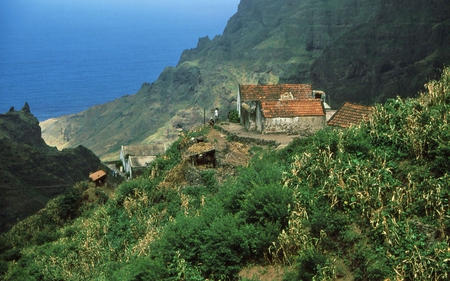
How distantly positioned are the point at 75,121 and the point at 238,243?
Result: 12804 centimetres

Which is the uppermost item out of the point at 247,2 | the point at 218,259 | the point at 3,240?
the point at 247,2

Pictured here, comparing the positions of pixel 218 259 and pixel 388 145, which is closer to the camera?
pixel 218 259

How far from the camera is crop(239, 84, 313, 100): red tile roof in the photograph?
3272 cm

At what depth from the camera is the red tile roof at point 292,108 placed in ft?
87.9

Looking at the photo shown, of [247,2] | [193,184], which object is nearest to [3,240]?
[193,184]

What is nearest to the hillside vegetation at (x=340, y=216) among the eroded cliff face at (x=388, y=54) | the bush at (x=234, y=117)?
the bush at (x=234, y=117)

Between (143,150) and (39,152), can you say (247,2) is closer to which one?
(39,152)

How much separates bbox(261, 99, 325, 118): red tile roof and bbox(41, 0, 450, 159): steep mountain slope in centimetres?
5679

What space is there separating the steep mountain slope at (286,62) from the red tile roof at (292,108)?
56.8 meters

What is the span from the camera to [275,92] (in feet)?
109

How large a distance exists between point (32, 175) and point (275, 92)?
33520 millimetres

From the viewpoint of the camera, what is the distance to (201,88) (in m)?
118

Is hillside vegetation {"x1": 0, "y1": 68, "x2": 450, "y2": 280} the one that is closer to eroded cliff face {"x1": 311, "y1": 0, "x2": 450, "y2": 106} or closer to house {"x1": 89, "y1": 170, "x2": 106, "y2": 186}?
house {"x1": 89, "y1": 170, "x2": 106, "y2": 186}

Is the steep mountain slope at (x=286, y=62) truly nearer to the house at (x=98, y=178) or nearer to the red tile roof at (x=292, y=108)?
the house at (x=98, y=178)
